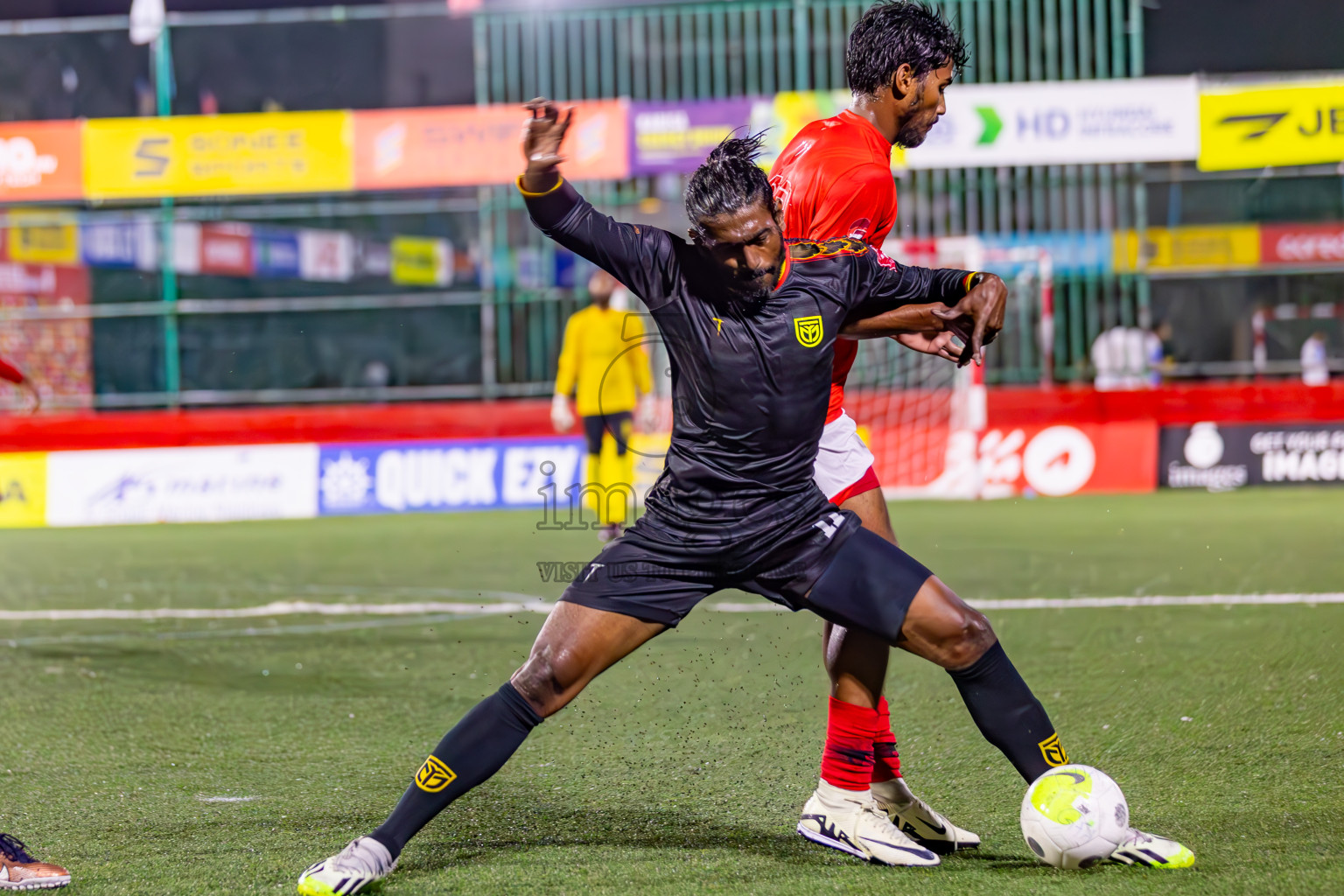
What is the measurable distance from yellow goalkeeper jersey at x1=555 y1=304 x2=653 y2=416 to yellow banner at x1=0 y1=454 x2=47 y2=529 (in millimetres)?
6765

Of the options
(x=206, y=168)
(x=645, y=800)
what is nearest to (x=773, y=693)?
(x=645, y=800)

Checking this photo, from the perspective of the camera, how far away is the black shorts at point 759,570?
3.51 meters

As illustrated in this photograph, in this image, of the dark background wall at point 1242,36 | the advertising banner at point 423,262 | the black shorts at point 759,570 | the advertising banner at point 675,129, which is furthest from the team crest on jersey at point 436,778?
the dark background wall at point 1242,36

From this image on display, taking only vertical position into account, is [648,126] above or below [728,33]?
below

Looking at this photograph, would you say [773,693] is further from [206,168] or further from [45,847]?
[206,168]

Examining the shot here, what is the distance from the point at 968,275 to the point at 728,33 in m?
14.8

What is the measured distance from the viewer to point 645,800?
4.36 meters

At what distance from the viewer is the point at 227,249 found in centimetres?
2262

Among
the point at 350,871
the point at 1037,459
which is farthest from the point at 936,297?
the point at 1037,459

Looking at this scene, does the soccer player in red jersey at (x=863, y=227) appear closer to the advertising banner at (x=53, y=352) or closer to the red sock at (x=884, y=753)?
the red sock at (x=884, y=753)

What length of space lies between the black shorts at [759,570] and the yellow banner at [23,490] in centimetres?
1382

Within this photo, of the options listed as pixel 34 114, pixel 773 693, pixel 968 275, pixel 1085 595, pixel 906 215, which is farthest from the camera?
pixel 34 114

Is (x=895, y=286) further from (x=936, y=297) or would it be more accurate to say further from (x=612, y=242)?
(x=612, y=242)

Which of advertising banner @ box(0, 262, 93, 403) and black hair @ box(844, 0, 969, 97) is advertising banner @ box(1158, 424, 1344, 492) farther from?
advertising banner @ box(0, 262, 93, 403)
